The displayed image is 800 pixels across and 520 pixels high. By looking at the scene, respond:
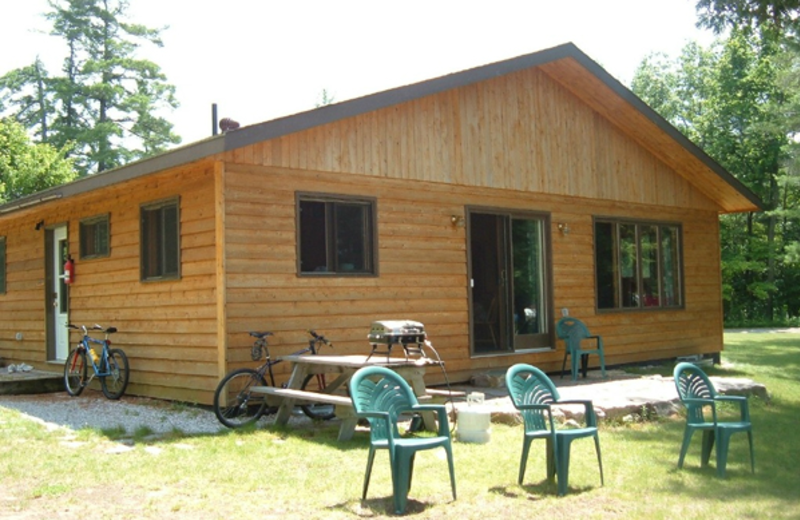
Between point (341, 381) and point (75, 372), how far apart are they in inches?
178

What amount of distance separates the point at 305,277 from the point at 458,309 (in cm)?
226

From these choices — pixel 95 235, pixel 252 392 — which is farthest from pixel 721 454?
pixel 95 235

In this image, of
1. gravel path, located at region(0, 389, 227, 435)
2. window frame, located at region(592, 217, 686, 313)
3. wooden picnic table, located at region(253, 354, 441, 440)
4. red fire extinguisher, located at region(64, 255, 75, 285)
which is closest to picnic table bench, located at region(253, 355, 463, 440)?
wooden picnic table, located at region(253, 354, 441, 440)

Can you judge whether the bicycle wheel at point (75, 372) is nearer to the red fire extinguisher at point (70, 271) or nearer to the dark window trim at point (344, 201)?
the red fire extinguisher at point (70, 271)

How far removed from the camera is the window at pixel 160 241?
365 inches

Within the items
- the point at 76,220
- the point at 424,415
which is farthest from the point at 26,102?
the point at 424,415

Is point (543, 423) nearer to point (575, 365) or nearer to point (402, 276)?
point (402, 276)

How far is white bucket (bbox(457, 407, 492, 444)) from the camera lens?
7.09m

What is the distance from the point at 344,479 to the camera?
5.75 m

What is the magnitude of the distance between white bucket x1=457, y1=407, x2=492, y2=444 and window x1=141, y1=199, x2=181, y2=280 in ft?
12.1

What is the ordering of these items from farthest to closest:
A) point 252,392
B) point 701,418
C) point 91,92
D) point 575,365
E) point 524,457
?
point 91,92 < point 575,365 < point 252,392 < point 701,418 < point 524,457

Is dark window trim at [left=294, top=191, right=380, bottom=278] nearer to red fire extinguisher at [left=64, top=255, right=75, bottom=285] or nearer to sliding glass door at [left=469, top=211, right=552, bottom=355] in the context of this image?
sliding glass door at [left=469, top=211, right=552, bottom=355]

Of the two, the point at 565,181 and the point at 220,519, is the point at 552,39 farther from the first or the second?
the point at 220,519

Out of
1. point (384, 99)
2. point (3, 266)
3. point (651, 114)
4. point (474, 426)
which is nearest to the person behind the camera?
point (474, 426)
